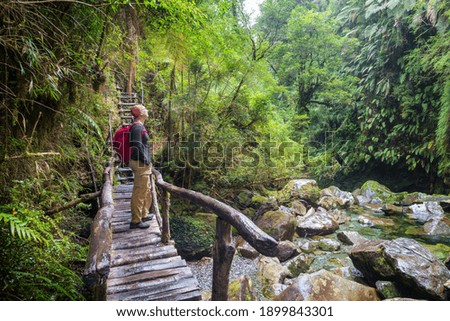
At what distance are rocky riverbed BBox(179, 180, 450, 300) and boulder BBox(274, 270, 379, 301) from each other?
0.05ft

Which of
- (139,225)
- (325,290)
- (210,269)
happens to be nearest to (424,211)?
(325,290)

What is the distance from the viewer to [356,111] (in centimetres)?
1750

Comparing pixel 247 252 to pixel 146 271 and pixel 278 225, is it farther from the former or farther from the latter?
pixel 146 271

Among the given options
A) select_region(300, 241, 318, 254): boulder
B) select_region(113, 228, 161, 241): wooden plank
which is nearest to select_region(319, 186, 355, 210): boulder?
select_region(300, 241, 318, 254): boulder

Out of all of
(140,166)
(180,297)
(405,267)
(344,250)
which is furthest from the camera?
(344,250)

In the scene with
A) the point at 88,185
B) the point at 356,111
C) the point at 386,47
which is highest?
the point at 386,47

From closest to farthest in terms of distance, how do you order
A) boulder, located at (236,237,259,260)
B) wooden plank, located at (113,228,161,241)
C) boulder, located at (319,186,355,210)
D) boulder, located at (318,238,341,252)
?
wooden plank, located at (113,228,161,241) < boulder, located at (236,237,259,260) < boulder, located at (318,238,341,252) < boulder, located at (319,186,355,210)

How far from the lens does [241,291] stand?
459 cm

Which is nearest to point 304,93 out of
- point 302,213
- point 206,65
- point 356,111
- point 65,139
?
point 356,111

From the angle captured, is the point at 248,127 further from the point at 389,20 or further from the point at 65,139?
the point at 389,20

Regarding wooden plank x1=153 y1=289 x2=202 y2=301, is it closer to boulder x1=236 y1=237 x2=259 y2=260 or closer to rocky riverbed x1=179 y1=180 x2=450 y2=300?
rocky riverbed x1=179 y1=180 x2=450 y2=300

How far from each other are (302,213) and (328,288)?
17.5 feet

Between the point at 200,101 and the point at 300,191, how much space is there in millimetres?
5904

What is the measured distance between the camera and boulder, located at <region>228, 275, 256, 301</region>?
4.50m
